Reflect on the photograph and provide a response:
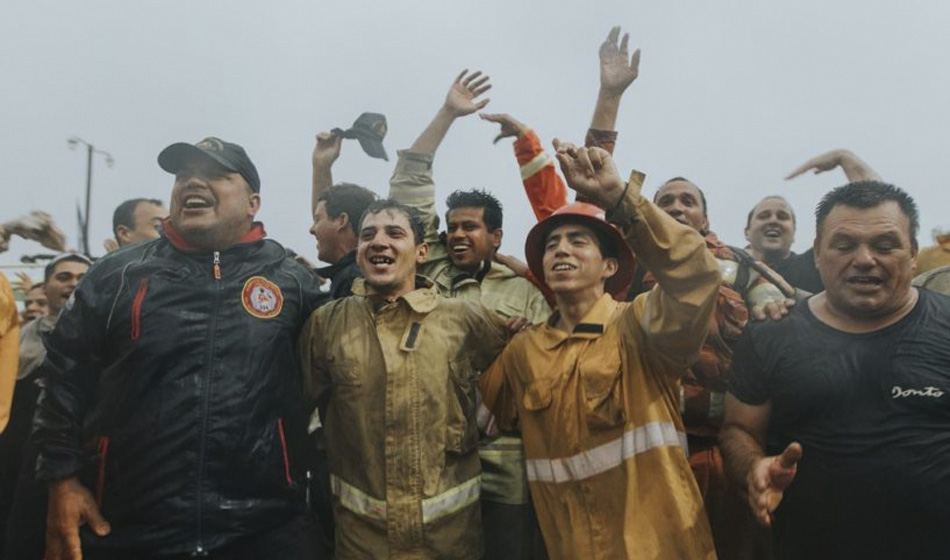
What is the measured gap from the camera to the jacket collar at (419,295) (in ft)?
11.9

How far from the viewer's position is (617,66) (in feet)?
17.0

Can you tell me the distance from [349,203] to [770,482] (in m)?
3.13

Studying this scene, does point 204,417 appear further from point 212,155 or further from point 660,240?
point 660,240

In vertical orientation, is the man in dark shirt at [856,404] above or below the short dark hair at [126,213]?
below

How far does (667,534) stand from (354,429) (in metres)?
1.44

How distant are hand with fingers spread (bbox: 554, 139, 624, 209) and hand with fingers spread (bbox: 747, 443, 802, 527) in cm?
116

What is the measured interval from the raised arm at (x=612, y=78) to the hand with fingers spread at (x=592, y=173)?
1997mm

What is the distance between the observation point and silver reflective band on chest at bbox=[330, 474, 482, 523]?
3.33 metres

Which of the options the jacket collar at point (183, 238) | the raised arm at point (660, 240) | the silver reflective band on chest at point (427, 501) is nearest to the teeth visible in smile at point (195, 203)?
the jacket collar at point (183, 238)

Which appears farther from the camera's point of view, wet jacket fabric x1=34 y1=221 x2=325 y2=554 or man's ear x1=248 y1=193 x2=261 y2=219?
man's ear x1=248 y1=193 x2=261 y2=219

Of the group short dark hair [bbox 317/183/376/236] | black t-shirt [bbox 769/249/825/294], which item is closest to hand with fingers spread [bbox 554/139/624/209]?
short dark hair [bbox 317/183/376/236]

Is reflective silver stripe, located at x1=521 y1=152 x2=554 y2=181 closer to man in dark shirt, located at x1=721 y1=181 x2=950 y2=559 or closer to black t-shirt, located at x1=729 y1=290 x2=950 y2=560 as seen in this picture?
man in dark shirt, located at x1=721 y1=181 x2=950 y2=559

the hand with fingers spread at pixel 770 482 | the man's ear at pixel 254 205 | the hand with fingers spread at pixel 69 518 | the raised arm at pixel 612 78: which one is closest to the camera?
the hand with fingers spread at pixel 770 482

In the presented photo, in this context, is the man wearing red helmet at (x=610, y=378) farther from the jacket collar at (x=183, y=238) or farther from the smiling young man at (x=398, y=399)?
the jacket collar at (x=183, y=238)
